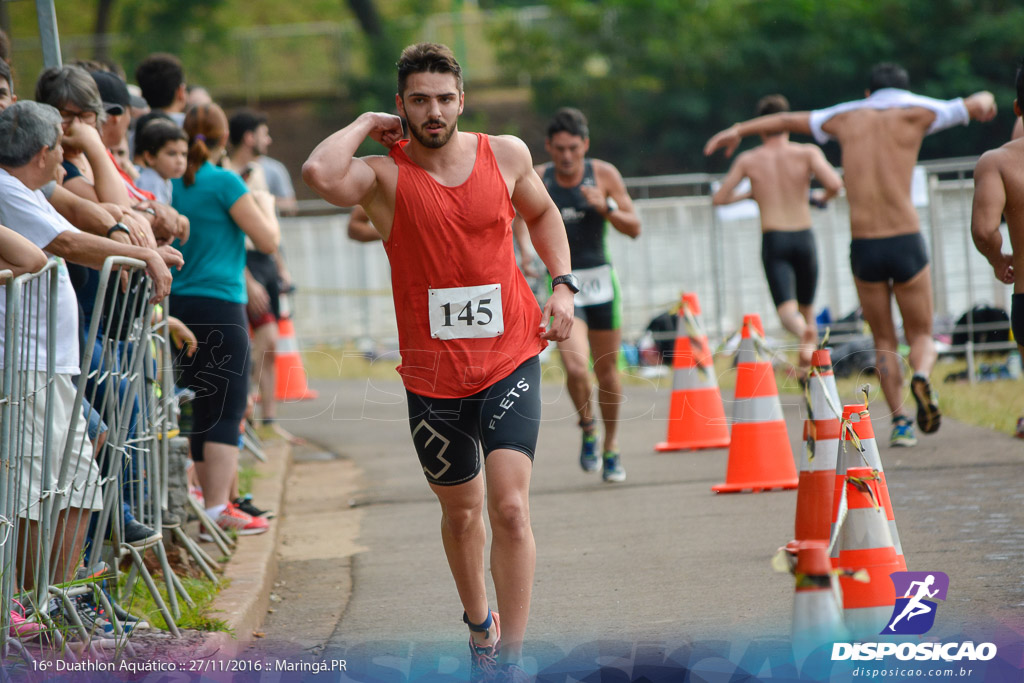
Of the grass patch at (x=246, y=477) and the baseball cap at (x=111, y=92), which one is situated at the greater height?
the baseball cap at (x=111, y=92)

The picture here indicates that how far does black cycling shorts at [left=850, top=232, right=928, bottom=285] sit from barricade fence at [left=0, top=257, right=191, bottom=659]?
15.8ft

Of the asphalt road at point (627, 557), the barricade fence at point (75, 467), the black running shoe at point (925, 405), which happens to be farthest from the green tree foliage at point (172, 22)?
the barricade fence at point (75, 467)

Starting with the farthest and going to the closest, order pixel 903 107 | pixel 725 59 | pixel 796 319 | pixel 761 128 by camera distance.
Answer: pixel 725 59, pixel 796 319, pixel 761 128, pixel 903 107

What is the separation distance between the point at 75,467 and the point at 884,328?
5.58 m

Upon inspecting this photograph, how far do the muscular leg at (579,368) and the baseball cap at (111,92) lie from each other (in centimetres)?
287

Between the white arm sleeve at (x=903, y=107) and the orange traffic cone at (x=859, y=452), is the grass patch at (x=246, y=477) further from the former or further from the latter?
the white arm sleeve at (x=903, y=107)

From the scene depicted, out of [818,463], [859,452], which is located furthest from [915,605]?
[818,463]

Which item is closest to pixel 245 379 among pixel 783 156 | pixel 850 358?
pixel 783 156

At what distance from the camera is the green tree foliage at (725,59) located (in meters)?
28.0

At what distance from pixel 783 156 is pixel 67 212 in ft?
21.5

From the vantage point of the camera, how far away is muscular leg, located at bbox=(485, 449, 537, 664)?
391cm

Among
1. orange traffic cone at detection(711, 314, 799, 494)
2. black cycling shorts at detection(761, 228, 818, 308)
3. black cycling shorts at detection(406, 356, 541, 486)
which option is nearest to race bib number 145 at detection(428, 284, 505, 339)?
black cycling shorts at detection(406, 356, 541, 486)

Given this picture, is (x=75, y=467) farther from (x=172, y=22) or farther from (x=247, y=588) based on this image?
(x=172, y=22)

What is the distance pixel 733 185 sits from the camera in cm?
1032
